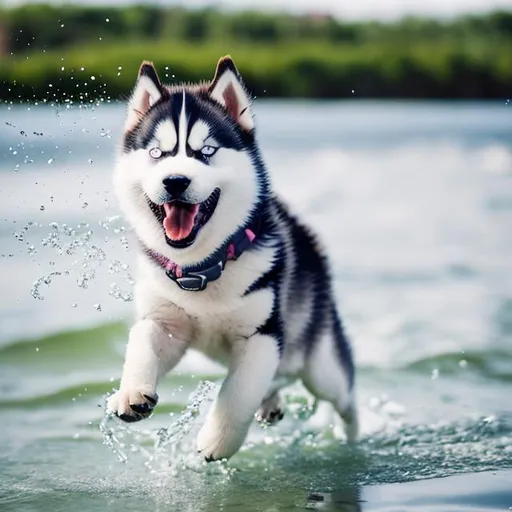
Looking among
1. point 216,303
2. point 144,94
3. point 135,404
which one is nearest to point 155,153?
point 144,94

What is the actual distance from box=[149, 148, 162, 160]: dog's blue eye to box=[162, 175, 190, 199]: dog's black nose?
196 millimetres

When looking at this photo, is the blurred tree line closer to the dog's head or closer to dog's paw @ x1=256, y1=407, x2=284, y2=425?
dog's paw @ x1=256, y1=407, x2=284, y2=425

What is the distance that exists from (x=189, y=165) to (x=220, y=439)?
99 centimetres

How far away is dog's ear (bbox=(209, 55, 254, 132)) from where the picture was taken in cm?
439

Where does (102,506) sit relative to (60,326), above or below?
above

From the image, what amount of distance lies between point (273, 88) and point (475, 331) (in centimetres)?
736

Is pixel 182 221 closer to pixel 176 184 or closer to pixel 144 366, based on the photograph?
pixel 176 184

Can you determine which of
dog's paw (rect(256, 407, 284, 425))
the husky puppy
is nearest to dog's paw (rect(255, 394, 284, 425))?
dog's paw (rect(256, 407, 284, 425))

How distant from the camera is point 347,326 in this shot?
8602 mm

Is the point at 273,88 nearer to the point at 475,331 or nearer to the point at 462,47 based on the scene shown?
the point at 462,47

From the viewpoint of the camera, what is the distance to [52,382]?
7426mm

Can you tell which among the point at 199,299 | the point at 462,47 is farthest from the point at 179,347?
the point at 462,47

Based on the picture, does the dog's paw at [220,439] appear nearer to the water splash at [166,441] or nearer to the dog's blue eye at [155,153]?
the water splash at [166,441]

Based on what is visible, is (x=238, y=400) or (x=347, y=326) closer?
(x=238, y=400)
